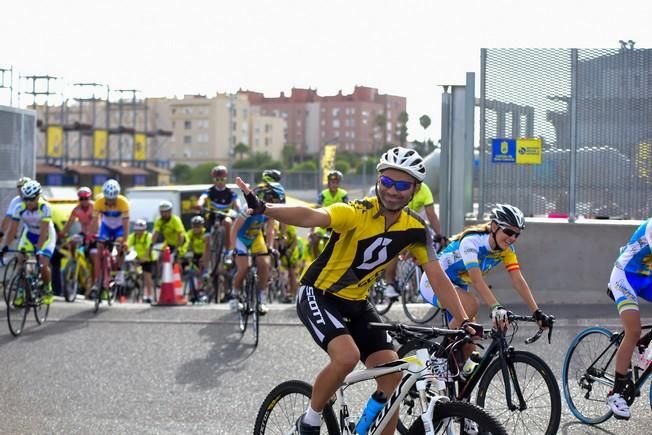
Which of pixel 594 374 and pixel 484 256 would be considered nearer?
pixel 594 374

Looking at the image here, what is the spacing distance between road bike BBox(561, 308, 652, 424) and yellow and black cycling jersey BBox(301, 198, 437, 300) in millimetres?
2425

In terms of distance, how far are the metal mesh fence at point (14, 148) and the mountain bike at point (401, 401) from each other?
14.7m

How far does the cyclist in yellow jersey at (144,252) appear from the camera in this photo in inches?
813

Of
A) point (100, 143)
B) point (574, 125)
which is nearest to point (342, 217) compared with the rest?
point (574, 125)

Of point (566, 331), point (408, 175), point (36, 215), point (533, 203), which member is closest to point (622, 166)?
point (533, 203)

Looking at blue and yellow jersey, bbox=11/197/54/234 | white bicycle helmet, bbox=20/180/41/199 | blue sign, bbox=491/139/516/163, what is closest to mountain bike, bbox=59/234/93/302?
blue and yellow jersey, bbox=11/197/54/234

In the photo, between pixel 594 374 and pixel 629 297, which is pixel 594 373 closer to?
pixel 594 374

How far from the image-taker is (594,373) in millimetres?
7730

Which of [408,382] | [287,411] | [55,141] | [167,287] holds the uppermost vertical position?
[55,141]

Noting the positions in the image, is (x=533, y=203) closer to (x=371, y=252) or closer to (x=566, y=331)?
(x=566, y=331)

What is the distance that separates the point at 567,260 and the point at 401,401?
9.59m

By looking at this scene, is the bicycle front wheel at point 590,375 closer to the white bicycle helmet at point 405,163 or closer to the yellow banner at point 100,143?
the white bicycle helmet at point 405,163

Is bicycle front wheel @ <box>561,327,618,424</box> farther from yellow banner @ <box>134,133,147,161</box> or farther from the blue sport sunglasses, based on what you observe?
yellow banner @ <box>134,133,147,161</box>

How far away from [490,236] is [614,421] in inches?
68.8
